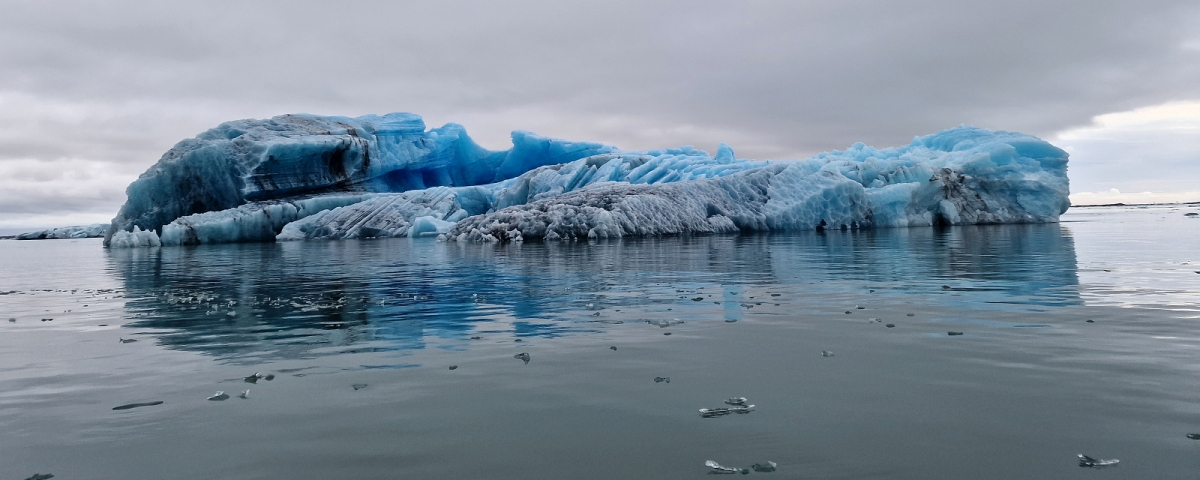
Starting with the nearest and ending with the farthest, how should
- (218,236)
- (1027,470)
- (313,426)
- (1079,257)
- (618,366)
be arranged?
1. (1027,470)
2. (313,426)
3. (618,366)
4. (1079,257)
5. (218,236)

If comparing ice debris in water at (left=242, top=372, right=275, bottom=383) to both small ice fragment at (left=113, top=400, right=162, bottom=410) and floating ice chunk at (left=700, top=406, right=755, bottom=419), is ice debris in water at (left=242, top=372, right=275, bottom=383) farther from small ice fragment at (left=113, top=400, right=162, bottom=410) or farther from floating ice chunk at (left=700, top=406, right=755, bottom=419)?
floating ice chunk at (left=700, top=406, right=755, bottom=419)

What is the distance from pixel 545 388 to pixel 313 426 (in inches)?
59.4

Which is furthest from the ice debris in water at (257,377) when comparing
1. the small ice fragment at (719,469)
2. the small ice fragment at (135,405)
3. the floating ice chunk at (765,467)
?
the floating ice chunk at (765,467)

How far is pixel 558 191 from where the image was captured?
43969mm

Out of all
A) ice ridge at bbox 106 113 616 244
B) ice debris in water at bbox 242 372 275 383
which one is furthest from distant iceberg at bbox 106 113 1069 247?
ice debris in water at bbox 242 372 275 383

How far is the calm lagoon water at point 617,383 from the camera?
368 cm

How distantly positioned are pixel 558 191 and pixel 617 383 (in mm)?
39018

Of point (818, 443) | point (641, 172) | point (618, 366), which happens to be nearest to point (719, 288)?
point (618, 366)

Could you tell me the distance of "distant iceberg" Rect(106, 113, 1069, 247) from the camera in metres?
34.8

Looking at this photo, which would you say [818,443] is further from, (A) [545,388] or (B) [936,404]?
(A) [545,388]

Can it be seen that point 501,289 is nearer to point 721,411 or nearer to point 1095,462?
point 721,411

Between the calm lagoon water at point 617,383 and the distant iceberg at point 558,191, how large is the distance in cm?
2325

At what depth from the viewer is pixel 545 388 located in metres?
5.10

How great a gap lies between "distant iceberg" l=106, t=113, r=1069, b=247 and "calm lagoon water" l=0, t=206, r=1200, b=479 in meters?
23.2
